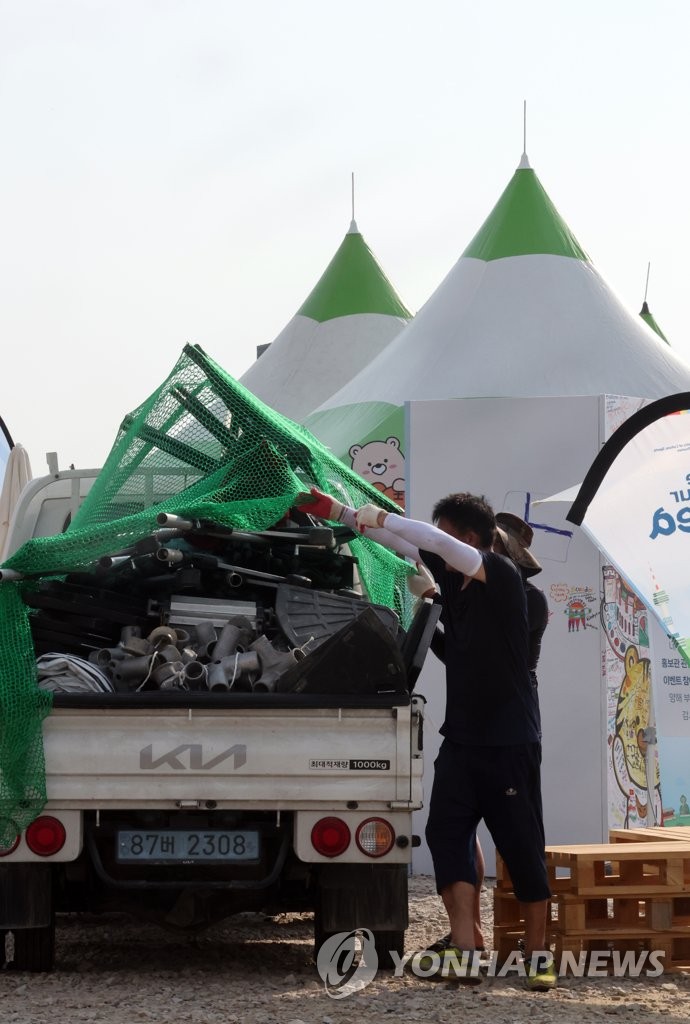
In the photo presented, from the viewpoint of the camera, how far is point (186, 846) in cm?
570

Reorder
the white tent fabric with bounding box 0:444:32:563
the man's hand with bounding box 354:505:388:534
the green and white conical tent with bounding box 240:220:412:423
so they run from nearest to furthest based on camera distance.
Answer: the man's hand with bounding box 354:505:388:534, the white tent fabric with bounding box 0:444:32:563, the green and white conical tent with bounding box 240:220:412:423

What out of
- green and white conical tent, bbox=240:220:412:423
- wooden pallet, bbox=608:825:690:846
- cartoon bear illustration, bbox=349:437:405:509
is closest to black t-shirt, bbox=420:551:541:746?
wooden pallet, bbox=608:825:690:846

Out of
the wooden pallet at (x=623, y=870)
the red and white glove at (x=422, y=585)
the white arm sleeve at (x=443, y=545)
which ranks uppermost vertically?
the white arm sleeve at (x=443, y=545)

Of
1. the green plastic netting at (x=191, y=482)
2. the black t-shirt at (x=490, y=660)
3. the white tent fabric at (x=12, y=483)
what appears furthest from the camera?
the white tent fabric at (x=12, y=483)

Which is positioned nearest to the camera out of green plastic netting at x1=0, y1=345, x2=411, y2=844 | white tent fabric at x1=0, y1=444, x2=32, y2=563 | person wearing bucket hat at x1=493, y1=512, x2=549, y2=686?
green plastic netting at x1=0, y1=345, x2=411, y2=844

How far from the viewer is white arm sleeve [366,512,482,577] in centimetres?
575

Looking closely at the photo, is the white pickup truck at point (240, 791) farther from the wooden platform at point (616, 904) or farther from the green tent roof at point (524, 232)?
the green tent roof at point (524, 232)

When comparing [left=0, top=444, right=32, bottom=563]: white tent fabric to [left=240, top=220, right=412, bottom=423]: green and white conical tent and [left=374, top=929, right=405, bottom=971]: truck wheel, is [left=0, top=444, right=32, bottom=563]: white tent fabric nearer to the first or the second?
[left=374, top=929, right=405, bottom=971]: truck wheel

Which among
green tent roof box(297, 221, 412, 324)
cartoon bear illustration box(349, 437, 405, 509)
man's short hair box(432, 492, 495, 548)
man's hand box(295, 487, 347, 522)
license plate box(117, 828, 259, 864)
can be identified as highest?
green tent roof box(297, 221, 412, 324)

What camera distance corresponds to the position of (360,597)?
732 centimetres

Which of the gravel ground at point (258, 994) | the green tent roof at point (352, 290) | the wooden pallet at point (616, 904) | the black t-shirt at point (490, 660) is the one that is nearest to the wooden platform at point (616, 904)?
the wooden pallet at point (616, 904)

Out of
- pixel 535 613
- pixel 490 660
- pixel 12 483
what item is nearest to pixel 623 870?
pixel 490 660

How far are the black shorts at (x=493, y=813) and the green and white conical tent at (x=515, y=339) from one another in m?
6.28

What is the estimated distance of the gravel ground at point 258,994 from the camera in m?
→ 5.23
